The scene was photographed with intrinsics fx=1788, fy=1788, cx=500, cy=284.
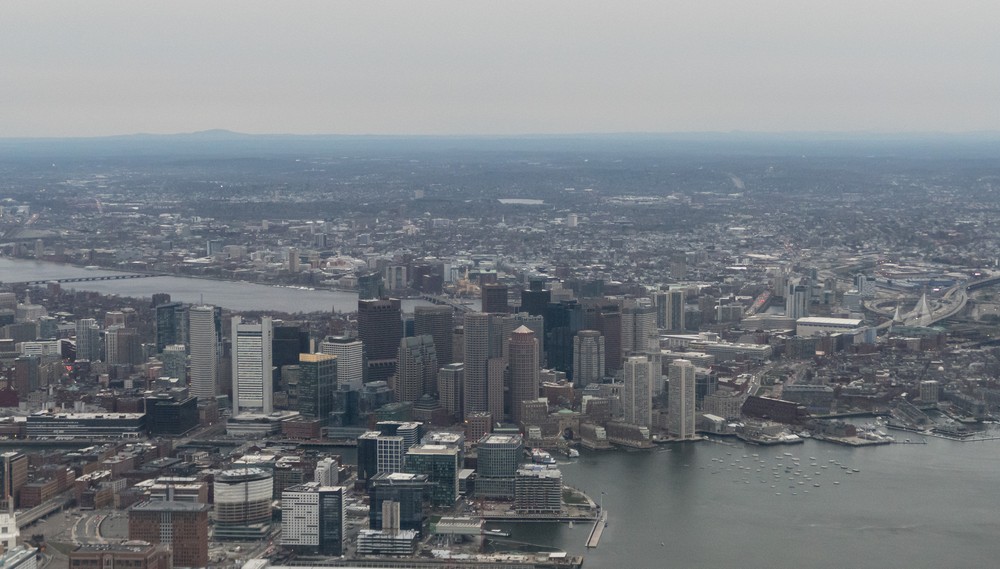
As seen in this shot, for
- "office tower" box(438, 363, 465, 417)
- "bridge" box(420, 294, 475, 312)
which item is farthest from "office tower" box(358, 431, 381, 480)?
"bridge" box(420, 294, 475, 312)

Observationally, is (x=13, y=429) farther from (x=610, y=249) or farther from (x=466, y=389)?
(x=610, y=249)

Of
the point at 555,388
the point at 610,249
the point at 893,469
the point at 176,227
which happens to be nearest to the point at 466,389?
the point at 555,388

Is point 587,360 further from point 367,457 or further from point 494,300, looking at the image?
point 367,457

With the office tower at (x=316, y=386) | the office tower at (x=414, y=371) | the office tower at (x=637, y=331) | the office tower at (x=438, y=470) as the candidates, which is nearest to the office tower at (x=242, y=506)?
the office tower at (x=438, y=470)

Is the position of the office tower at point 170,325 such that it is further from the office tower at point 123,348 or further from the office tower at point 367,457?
the office tower at point 367,457

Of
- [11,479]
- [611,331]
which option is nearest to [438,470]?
[11,479]
